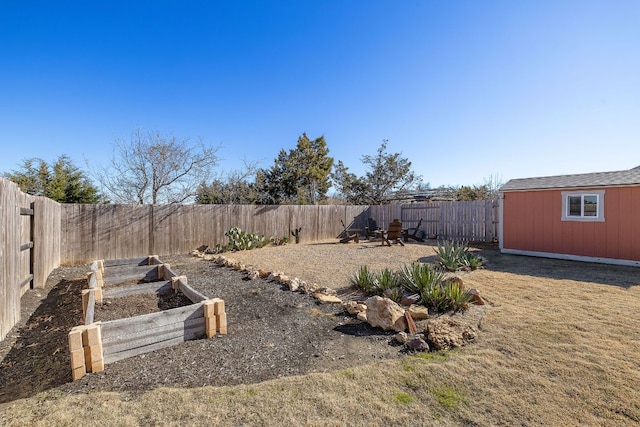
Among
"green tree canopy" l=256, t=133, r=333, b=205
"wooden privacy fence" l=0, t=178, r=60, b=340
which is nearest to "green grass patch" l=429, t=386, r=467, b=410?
"wooden privacy fence" l=0, t=178, r=60, b=340

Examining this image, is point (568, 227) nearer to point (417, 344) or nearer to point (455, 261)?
point (455, 261)

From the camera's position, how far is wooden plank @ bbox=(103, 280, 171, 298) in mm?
3887

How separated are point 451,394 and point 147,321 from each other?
2728 mm

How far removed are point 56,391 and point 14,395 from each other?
310 mm

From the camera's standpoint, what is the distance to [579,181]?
26.8 feet

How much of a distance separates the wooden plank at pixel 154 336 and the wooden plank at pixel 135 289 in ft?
5.36

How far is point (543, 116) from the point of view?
9.16 meters

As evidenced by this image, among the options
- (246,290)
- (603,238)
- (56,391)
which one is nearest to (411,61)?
(603,238)

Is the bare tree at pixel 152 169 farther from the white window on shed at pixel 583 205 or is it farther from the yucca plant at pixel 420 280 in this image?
the white window on shed at pixel 583 205

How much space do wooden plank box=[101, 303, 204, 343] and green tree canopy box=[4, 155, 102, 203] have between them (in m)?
12.4

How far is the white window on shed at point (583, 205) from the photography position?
7547 mm

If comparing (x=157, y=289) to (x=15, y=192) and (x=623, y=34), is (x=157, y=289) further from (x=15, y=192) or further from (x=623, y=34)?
(x=623, y=34)

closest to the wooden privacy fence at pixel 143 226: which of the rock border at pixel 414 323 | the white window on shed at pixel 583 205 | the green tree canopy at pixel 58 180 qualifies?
the white window on shed at pixel 583 205

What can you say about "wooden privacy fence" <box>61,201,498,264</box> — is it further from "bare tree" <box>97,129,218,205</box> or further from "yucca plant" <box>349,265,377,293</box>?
"yucca plant" <box>349,265,377,293</box>
